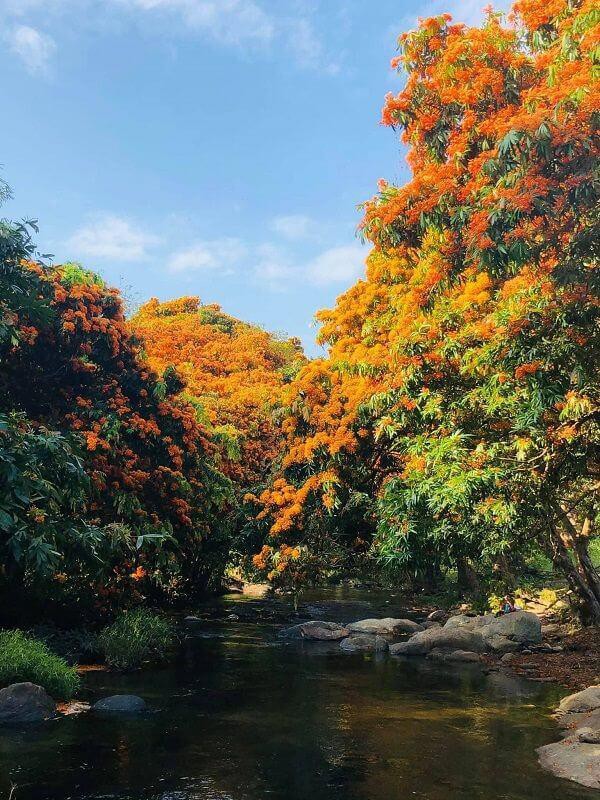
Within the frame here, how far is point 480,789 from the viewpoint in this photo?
9.57 m

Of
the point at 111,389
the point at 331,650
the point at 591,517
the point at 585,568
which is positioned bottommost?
the point at 331,650

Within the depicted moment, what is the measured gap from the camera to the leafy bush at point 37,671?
45.6 ft

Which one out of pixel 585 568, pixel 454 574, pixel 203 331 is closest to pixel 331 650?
pixel 585 568

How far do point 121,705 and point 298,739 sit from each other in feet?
12.8

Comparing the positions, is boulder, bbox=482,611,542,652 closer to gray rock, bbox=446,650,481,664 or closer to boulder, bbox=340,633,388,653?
gray rock, bbox=446,650,481,664

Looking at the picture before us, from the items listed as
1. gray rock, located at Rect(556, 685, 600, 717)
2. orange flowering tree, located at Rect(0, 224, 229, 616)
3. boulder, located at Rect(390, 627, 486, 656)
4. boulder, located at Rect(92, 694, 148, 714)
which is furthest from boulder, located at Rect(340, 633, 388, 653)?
boulder, located at Rect(92, 694, 148, 714)

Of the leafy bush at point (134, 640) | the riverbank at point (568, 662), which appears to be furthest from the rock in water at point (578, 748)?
the leafy bush at point (134, 640)

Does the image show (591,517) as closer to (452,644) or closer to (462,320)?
(452,644)

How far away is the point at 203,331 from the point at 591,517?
Answer: 21.1m

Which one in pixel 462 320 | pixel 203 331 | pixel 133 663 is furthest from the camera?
pixel 203 331

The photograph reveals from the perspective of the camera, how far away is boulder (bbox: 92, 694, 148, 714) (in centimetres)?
1351

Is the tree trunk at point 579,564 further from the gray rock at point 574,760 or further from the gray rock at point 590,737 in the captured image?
the gray rock at point 574,760

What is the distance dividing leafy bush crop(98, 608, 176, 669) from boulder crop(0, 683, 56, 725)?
4.01 metres

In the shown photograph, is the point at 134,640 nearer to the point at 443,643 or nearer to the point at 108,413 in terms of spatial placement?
the point at 108,413
